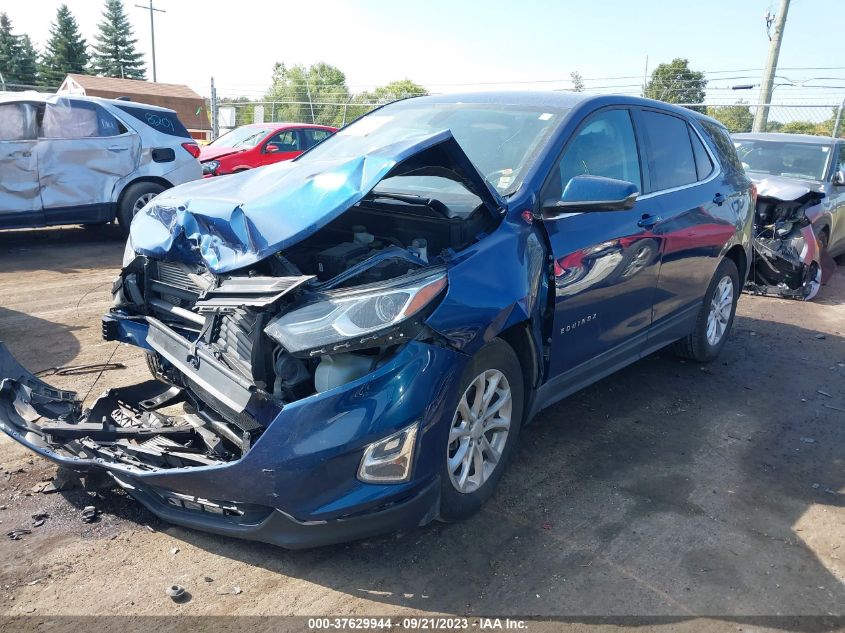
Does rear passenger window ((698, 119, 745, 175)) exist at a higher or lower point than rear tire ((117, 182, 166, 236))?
higher

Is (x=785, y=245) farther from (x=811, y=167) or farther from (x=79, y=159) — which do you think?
(x=79, y=159)

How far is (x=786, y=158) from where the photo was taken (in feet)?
30.6

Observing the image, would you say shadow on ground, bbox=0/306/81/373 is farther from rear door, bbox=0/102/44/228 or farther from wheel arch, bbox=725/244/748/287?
wheel arch, bbox=725/244/748/287

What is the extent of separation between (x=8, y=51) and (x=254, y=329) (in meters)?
65.3

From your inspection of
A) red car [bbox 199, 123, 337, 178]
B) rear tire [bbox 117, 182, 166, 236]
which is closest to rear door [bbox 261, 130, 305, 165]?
red car [bbox 199, 123, 337, 178]

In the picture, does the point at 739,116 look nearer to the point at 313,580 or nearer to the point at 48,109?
the point at 48,109

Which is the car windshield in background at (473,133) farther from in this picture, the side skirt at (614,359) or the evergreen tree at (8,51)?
the evergreen tree at (8,51)

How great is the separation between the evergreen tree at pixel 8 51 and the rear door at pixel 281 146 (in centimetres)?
4999

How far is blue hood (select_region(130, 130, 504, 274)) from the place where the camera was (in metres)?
2.87

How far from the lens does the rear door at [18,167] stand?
27.4 feet

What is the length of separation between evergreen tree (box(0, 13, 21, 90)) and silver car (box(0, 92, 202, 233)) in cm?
5408

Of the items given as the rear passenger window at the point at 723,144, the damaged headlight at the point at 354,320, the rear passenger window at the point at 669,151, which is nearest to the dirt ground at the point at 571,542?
the damaged headlight at the point at 354,320

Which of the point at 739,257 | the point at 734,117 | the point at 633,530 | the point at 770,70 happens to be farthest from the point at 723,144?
the point at 734,117

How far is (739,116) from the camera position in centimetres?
1969
